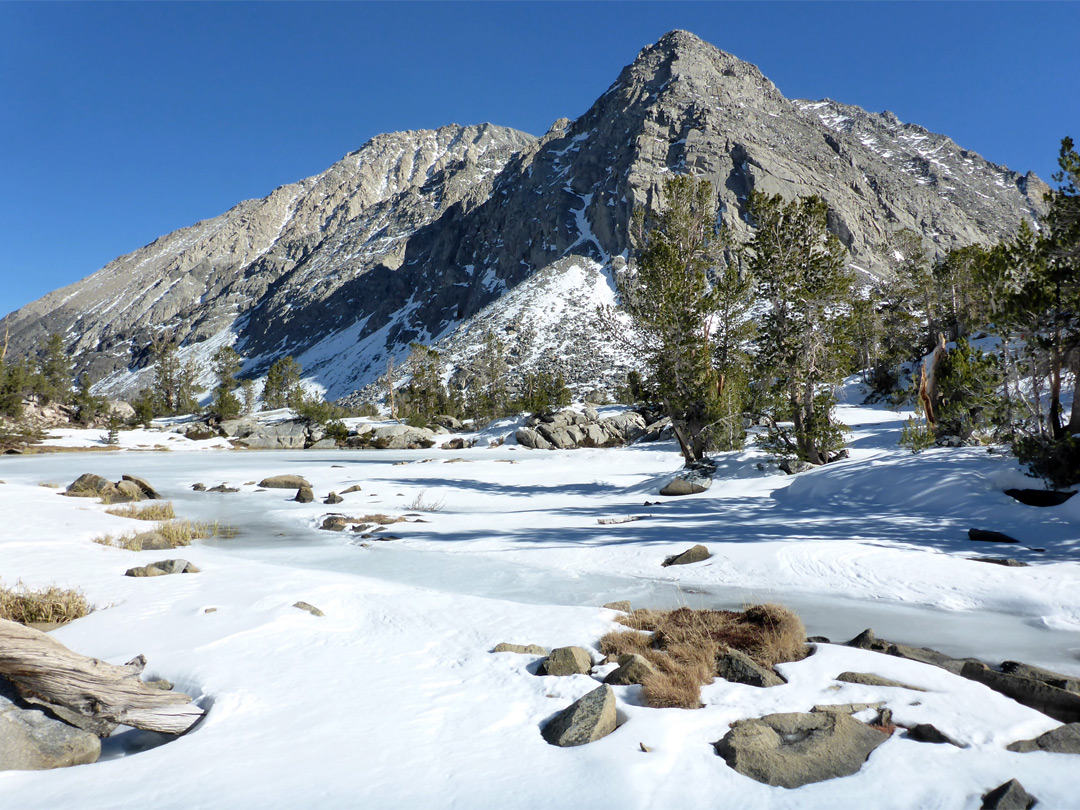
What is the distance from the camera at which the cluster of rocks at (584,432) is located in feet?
140

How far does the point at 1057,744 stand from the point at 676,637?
298 centimetres

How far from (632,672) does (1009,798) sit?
2.59 metres

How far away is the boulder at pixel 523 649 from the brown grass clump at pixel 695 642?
678 mm

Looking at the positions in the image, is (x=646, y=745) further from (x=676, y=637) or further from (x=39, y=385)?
(x=39, y=385)

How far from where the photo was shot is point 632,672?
4891 millimetres

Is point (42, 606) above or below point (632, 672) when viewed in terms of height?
above

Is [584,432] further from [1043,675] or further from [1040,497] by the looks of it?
[1043,675]

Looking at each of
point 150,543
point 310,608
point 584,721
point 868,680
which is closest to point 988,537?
point 868,680

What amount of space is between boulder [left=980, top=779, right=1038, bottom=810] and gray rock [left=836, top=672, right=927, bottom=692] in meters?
1.51

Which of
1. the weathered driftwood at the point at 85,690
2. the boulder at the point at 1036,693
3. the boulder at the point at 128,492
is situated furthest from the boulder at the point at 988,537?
the boulder at the point at 128,492

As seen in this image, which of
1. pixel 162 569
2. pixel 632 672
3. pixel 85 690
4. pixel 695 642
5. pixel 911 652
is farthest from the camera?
pixel 162 569

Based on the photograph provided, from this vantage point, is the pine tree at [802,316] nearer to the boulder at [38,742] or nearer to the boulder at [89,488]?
the boulder at [38,742]

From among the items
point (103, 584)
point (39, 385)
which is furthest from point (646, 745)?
point (39, 385)

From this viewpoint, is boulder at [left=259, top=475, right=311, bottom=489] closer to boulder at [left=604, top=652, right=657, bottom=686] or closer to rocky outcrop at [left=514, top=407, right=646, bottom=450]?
boulder at [left=604, top=652, right=657, bottom=686]
